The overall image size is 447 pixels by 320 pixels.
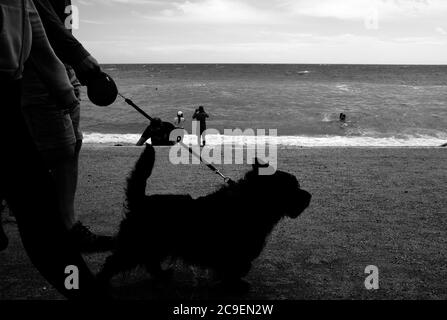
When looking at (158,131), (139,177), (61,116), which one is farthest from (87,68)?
(139,177)

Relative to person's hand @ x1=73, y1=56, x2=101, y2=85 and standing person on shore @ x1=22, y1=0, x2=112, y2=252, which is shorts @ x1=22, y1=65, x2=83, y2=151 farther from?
person's hand @ x1=73, y1=56, x2=101, y2=85

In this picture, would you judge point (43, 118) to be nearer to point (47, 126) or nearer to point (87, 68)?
point (47, 126)

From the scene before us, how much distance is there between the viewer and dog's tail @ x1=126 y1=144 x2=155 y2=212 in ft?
8.43

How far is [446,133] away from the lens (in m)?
20.7

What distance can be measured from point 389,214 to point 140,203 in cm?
315

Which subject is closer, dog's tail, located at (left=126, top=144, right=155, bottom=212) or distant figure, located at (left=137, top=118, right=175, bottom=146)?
dog's tail, located at (left=126, top=144, right=155, bottom=212)

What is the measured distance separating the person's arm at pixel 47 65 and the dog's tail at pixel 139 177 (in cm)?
56

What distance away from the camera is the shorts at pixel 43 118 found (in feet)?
8.89

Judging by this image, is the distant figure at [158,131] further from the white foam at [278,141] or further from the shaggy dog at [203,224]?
the white foam at [278,141]

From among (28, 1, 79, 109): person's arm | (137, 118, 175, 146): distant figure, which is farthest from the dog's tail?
(28, 1, 79, 109): person's arm

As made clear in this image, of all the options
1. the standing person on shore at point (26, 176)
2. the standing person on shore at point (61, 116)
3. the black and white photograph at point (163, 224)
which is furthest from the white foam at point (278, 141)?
the standing person on shore at point (26, 176)

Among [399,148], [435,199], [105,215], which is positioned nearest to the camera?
[105,215]

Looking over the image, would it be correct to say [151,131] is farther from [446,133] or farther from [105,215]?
[446,133]
